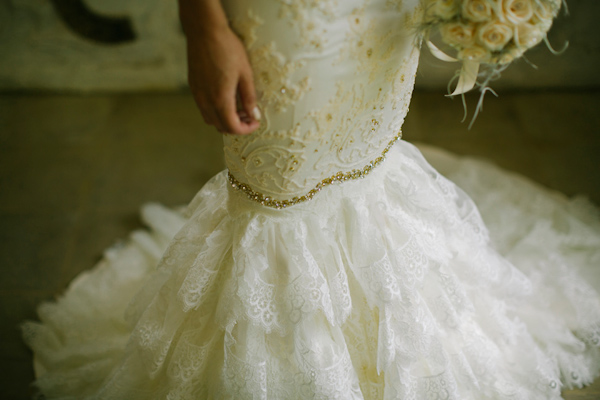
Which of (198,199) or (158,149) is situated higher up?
(198,199)

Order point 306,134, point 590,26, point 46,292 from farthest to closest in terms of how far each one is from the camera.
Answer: point 590,26 → point 46,292 → point 306,134

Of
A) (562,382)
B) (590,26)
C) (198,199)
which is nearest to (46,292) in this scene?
(198,199)

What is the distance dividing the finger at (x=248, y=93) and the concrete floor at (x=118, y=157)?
47.6 inches

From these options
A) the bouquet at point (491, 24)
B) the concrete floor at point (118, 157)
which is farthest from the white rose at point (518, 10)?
the concrete floor at point (118, 157)

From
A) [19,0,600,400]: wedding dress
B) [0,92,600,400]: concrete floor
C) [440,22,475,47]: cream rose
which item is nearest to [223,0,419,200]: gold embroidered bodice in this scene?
[19,0,600,400]: wedding dress

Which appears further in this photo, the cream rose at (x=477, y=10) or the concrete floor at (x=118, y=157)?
the concrete floor at (x=118, y=157)

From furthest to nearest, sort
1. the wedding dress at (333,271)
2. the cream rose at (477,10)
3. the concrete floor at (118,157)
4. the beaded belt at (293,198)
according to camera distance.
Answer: the concrete floor at (118,157), the beaded belt at (293,198), the wedding dress at (333,271), the cream rose at (477,10)

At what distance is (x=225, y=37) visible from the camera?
69 centimetres

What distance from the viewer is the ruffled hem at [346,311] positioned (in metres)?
0.90

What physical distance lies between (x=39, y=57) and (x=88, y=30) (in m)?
0.32

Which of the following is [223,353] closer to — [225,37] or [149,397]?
[149,397]

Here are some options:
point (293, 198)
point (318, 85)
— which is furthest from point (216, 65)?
point (293, 198)

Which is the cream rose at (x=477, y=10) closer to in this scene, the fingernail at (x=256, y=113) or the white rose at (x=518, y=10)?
the white rose at (x=518, y=10)

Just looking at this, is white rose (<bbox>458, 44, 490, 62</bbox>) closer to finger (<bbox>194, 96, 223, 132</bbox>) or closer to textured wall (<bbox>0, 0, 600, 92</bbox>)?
finger (<bbox>194, 96, 223, 132</bbox>)
